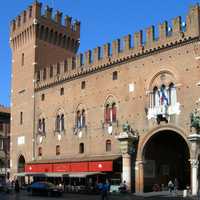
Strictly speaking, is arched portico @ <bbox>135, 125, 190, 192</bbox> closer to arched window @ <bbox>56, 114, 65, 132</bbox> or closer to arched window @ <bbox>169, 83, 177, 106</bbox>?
arched window @ <bbox>169, 83, 177, 106</bbox>

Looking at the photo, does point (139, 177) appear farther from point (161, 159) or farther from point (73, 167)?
point (73, 167)

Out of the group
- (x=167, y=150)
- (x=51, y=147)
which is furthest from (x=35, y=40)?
(x=167, y=150)

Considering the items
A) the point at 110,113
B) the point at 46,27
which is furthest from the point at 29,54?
the point at 110,113

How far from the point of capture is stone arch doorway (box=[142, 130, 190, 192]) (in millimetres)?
31172

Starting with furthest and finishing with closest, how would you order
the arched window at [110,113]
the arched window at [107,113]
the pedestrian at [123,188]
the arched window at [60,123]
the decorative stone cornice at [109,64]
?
the arched window at [60,123]
the arched window at [107,113]
the arched window at [110,113]
the decorative stone cornice at [109,64]
the pedestrian at [123,188]

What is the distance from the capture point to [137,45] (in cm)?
3209

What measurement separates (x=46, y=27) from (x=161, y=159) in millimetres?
17600

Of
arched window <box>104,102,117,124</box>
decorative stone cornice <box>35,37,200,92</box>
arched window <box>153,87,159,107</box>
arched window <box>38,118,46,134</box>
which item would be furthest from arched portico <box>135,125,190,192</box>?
arched window <box>38,118,46,134</box>

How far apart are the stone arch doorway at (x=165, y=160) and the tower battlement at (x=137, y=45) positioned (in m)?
5.83

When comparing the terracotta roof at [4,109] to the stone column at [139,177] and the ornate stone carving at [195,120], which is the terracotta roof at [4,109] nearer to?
the stone column at [139,177]

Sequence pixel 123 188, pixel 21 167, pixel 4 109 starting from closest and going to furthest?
pixel 123 188, pixel 21 167, pixel 4 109

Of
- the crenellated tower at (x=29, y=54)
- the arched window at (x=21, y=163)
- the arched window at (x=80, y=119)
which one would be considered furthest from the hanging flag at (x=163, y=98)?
the arched window at (x=21, y=163)

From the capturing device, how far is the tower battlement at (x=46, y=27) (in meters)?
42.6

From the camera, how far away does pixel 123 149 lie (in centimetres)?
3117
